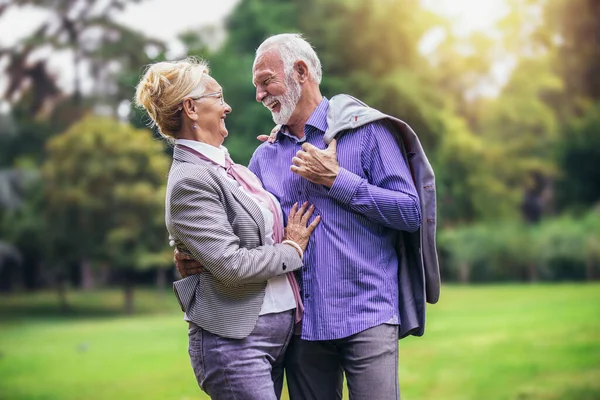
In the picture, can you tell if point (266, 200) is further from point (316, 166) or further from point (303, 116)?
point (303, 116)

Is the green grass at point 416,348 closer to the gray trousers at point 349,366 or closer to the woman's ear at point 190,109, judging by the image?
the gray trousers at point 349,366

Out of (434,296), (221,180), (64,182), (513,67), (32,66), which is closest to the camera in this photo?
(221,180)

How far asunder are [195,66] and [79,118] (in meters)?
8.30

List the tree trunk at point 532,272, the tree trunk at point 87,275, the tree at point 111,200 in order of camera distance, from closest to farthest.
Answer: the tree at point 111,200 → the tree trunk at point 87,275 → the tree trunk at point 532,272

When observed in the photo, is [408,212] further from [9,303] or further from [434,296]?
[9,303]

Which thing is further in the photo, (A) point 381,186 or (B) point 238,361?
(A) point 381,186

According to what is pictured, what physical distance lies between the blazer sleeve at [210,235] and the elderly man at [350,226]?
0.14 metres

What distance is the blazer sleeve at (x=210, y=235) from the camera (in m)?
1.57

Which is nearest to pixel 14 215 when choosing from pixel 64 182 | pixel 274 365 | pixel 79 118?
pixel 64 182

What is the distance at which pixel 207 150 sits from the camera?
169 centimetres

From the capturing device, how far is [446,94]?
39.9 feet

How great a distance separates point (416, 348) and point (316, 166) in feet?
26.8

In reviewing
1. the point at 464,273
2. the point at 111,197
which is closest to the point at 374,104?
the point at 464,273

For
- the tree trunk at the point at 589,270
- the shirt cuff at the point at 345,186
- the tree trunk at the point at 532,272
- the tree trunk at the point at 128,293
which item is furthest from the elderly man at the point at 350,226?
the tree trunk at the point at 532,272
